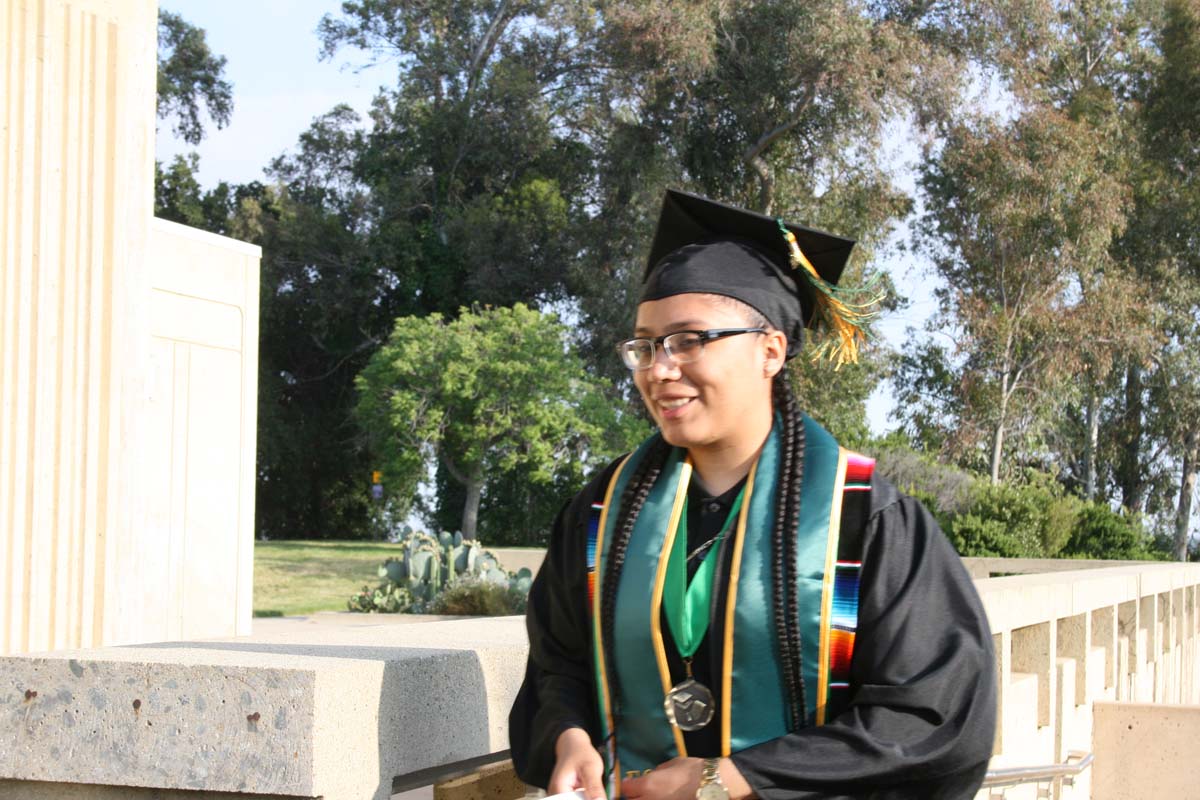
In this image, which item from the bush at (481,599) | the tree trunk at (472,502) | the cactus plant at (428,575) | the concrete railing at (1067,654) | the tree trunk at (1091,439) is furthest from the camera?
the tree trunk at (1091,439)

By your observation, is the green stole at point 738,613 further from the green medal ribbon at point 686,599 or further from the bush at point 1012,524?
the bush at point 1012,524

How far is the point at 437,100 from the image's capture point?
36.6m

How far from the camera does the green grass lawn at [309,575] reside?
63.2 feet

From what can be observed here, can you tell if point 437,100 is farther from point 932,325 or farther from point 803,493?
point 803,493

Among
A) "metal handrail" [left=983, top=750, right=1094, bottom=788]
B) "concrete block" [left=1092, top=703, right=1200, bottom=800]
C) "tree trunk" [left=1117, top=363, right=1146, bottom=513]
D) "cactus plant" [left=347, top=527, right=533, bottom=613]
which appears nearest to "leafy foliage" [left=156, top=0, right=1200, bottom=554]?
"tree trunk" [left=1117, top=363, right=1146, bottom=513]

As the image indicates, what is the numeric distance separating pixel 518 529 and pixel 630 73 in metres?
10.7

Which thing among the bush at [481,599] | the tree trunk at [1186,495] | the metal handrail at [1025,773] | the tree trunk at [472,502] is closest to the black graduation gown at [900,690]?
the metal handrail at [1025,773]

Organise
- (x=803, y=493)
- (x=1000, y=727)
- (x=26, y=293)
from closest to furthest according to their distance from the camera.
Result: (x=803, y=493) < (x=1000, y=727) < (x=26, y=293)

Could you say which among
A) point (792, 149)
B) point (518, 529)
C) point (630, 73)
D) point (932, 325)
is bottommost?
point (518, 529)

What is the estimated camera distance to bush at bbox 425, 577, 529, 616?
14.5 metres

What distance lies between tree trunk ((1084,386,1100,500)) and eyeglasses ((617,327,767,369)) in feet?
104

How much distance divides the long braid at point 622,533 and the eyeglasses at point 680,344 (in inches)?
7.5

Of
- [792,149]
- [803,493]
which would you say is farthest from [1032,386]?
[803,493]

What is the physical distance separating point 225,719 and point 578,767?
1.97ft
